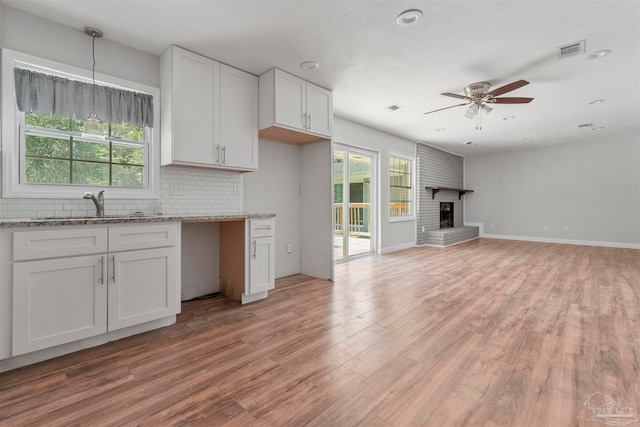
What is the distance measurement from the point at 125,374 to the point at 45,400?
0.37 metres

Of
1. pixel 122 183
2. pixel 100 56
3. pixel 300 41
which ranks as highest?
pixel 300 41

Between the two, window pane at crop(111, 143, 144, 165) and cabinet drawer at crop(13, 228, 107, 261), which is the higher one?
window pane at crop(111, 143, 144, 165)

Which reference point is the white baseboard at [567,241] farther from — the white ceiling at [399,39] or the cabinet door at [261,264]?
the cabinet door at [261,264]

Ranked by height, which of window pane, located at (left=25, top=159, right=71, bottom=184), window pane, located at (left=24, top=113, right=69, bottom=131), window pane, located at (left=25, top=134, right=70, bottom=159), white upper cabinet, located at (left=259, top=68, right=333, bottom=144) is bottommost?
window pane, located at (left=25, top=159, right=71, bottom=184)

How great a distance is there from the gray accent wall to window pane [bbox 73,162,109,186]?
6390mm

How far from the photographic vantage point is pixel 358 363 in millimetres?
1953

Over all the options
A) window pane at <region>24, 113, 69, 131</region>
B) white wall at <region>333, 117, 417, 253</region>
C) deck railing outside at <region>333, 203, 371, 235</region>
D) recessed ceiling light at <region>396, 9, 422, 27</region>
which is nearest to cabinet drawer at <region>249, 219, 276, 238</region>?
window pane at <region>24, 113, 69, 131</region>

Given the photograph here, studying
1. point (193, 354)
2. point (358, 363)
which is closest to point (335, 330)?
point (358, 363)

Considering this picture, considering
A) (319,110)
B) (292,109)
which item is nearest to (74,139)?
(292,109)

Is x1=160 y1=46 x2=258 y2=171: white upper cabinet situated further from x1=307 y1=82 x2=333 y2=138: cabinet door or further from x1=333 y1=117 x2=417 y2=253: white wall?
x1=333 y1=117 x2=417 y2=253: white wall

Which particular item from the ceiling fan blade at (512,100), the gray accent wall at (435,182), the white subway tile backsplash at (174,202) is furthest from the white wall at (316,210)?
the gray accent wall at (435,182)

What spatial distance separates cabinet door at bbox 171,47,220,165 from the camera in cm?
290

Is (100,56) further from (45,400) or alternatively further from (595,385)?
(595,385)

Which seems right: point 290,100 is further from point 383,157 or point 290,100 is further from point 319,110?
point 383,157
